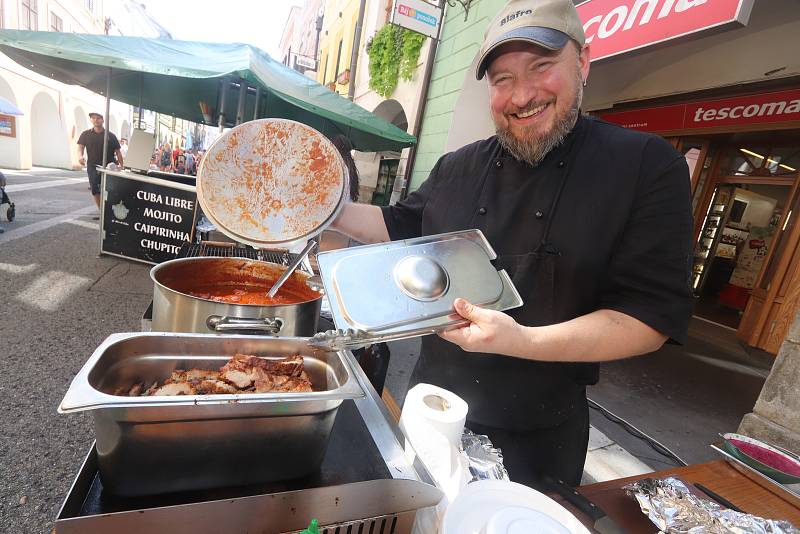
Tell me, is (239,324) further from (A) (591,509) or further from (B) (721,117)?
(B) (721,117)

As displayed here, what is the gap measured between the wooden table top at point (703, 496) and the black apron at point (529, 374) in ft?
0.81

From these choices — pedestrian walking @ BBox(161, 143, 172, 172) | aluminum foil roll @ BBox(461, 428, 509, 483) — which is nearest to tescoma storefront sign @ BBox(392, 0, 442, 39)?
aluminum foil roll @ BBox(461, 428, 509, 483)

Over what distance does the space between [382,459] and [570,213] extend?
3.08 ft

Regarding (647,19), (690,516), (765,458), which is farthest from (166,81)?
(765,458)

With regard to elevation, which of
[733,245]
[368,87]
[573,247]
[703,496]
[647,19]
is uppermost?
[368,87]

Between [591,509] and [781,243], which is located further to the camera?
[781,243]

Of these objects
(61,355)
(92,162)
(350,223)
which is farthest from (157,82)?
(350,223)

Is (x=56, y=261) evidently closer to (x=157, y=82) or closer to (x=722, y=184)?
(x=157, y=82)

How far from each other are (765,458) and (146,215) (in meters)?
5.92

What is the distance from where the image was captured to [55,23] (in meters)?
18.6

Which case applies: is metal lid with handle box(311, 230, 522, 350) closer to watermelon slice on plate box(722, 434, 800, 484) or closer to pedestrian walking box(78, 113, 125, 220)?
watermelon slice on plate box(722, 434, 800, 484)

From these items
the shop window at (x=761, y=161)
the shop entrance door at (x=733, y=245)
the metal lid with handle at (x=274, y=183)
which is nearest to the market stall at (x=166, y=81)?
the metal lid with handle at (x=274, y=183)

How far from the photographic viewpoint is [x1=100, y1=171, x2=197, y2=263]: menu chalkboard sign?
4680 mm

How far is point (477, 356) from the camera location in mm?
1355
